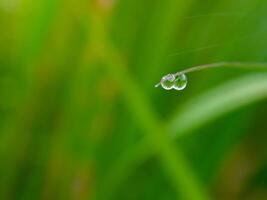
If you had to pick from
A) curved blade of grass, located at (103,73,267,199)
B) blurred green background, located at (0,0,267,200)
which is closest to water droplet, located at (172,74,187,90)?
curved blade of grass, located at (103,73,267,199)

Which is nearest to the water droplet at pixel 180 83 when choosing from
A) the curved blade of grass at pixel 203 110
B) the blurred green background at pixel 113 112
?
the curved blade of grass at pixel 203 110

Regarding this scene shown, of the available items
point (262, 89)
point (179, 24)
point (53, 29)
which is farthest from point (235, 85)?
point (53, 29)

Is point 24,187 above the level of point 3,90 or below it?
below

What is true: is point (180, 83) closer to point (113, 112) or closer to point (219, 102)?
point (219, 102)

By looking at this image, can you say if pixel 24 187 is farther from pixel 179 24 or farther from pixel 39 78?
pixel 179 24

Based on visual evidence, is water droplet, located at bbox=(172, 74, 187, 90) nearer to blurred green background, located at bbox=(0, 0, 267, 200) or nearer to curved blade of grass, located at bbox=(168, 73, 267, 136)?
curved blade of grass, located at bbox=(168, 73, 267, 136)

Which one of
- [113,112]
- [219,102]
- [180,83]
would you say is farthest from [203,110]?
[180,83]

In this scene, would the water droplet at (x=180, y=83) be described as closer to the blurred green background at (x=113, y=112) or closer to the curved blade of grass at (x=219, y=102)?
the curved blade of grass at (x=219, y=102)
